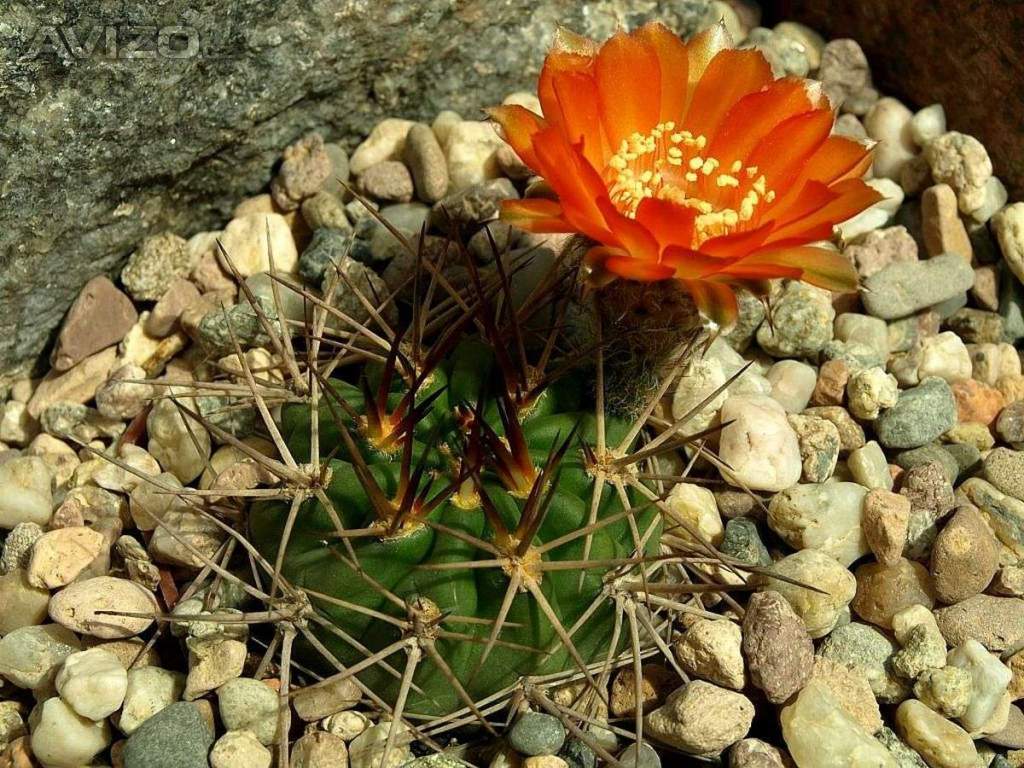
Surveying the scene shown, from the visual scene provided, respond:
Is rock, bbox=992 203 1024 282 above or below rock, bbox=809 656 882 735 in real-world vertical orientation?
above

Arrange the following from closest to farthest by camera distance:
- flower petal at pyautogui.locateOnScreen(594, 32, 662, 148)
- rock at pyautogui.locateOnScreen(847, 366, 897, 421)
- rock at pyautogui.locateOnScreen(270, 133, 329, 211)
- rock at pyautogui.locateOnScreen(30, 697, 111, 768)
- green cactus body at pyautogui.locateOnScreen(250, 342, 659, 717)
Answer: green cactus body at pyautogui.locateOnScreen(250, 342, 659, 717)
flower petal at pyautogui.locateOnScreen(594, 32, 662, 148)
rock at pyautogui.locateOnScreen(30, 697, 111, 768)
rock at pyautogui.locateOnScreen(847, 366, 897, 421)
rock at pyautogui.locateOnScreen(270, 133, 329, 211)

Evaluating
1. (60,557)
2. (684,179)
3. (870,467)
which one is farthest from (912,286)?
(60,557)

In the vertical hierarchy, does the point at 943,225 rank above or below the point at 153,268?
above

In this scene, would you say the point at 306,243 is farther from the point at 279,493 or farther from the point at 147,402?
the point at 279,493

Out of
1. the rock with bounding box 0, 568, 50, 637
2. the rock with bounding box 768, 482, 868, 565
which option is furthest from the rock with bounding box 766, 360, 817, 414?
the rock with bounding box 0, 568, 50, 637

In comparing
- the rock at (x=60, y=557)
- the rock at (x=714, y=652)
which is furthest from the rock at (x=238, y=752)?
the rock at (x=714, y=652)

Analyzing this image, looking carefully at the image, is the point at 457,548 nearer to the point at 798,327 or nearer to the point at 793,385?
the point at 793,385

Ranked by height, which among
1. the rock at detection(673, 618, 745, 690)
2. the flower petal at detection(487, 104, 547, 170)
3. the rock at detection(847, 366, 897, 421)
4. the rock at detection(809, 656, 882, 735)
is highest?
the flower petal at detection(487, 104, 547, 170)

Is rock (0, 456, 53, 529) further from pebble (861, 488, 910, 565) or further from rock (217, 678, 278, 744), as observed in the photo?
pebble (861, 488, 910, 565)
